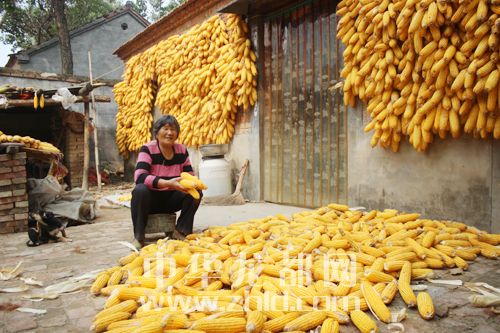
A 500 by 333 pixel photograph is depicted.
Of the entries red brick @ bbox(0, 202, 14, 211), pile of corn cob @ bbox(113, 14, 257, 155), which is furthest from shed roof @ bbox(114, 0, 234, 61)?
red brick @ bbox(0, 202, 14, 211)

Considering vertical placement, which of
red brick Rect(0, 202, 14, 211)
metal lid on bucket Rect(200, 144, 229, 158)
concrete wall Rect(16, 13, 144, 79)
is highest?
concrete wall Rect(16, 13, 144, 79)

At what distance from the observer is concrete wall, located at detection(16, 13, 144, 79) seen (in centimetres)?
1894

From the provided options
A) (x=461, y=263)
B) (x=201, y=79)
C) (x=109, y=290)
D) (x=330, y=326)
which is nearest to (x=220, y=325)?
(x=330, y=326)

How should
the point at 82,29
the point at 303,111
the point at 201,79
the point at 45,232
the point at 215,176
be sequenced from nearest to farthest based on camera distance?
the point at 45,232 → the point at 303,111 → the point at 215,176 → the point at 201,79 → the point at 82,29

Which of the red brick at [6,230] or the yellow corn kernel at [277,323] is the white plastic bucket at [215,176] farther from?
the yellow corn kernel at [277,323]

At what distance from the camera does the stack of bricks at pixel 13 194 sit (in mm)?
5031

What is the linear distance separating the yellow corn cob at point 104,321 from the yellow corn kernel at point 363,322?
48.9 inches

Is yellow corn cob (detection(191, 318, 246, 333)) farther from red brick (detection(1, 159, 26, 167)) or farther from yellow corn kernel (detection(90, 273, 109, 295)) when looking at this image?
red brick (detection(1, 159, 26, 167))

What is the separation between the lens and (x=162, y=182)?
12.3ft

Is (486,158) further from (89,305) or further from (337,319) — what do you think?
(89,305)

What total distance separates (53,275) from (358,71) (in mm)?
3899

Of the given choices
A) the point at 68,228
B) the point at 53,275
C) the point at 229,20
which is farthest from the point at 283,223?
the point at 229,20

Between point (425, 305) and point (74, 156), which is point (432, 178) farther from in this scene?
point (74, 156)

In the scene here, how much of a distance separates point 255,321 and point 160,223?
7.51 ft
